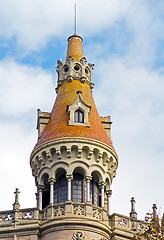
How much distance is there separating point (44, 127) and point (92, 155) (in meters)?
4.00

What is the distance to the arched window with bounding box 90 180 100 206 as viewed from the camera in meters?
43.4

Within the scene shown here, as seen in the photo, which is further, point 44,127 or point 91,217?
point 44,127

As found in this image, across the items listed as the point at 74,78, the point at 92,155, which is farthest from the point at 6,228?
the point at 74,78

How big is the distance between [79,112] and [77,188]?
4498 mm

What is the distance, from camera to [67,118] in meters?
45.4

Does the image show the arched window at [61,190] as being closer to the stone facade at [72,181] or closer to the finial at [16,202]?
the stone facade at [72,181]

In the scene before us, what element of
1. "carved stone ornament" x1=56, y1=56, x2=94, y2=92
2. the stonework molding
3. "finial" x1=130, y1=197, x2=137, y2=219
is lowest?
"finial" x1=130, y1=197, x2=137, y2=219

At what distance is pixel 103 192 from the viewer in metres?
43.7

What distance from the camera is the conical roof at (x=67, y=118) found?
44344 millimetres

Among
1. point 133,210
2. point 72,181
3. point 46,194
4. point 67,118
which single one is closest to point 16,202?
point 46,194

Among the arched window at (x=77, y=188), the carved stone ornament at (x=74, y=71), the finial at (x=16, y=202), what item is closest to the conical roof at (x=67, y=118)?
the carved stone ornament at (x=74, y=71)

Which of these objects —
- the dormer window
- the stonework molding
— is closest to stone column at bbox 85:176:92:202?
the stonework molding

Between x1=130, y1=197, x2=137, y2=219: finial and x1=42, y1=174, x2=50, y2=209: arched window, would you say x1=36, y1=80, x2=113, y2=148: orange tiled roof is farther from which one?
x1=130, y1=197, x2=137, y2=219: finial

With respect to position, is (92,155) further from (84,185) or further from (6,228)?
(6,228)
